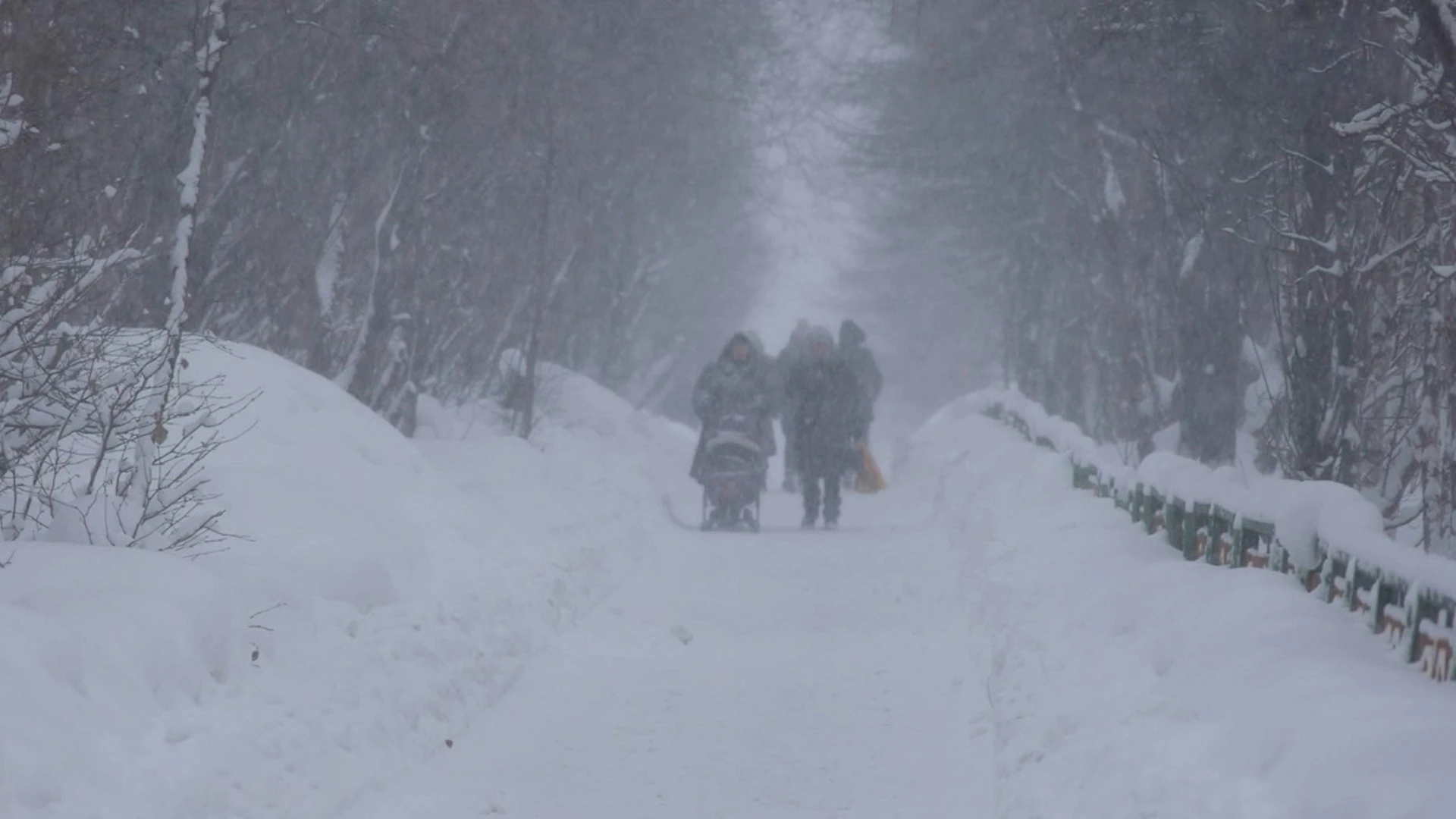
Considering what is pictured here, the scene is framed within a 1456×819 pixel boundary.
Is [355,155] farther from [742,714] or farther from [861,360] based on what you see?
[861,360]

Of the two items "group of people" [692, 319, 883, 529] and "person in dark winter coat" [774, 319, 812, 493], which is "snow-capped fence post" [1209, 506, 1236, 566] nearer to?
"group of people" [692, 319, 883, 529]

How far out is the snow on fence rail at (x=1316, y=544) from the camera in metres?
5.61

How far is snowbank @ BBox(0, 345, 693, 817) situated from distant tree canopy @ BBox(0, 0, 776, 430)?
1.34 m

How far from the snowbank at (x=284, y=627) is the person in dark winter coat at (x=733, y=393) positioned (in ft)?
17.6

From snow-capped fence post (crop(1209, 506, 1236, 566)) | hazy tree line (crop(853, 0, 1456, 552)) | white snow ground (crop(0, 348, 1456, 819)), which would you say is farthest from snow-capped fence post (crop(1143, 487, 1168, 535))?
snow-capped fence post (crop(1209, 506, 1236, 566))

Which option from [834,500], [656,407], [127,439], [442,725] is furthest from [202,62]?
[656,407]

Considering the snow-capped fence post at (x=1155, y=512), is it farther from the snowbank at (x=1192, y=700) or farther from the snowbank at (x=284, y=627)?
the snowbank at (x=284, y=627)

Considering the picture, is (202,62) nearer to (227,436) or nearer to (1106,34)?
(227,436)

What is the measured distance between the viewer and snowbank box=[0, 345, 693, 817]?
5.60 metres

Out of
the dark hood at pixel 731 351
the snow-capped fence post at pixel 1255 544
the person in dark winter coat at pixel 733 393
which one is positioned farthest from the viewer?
the dark hood at pixel 731 351

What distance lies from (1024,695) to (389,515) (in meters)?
4.16

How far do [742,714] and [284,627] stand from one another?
8.61ft

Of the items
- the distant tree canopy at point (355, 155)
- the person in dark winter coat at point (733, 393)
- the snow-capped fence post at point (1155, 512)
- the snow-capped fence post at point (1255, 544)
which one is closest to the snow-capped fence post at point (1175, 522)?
the snow-capped fence post at point (1155, 512)

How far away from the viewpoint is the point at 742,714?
353 inches
